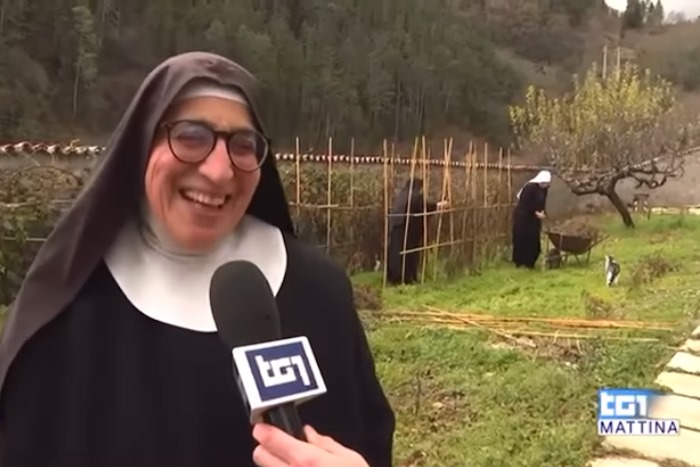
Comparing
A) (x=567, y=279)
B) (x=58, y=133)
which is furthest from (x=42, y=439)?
(x=58, y=133)

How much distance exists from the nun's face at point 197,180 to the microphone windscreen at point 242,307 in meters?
0.12

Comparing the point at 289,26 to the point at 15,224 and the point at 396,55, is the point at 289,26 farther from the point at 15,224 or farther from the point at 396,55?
the point at 15,224

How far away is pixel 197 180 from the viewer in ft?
3.71

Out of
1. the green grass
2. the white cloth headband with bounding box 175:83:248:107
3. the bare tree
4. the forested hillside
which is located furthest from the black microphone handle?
the forested hillside

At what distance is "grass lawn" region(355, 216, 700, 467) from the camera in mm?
3686

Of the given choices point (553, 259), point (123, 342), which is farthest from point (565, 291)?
point (123, 342)

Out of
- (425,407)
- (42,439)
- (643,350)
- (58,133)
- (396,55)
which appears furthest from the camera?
(396,55)

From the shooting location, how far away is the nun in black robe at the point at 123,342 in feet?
3.74

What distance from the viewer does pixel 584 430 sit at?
3689 mm

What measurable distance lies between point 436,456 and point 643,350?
69.2 inches

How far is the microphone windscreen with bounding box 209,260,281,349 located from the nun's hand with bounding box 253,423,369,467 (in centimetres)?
14

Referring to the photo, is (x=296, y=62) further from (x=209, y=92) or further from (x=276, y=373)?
(x=276, y=373)

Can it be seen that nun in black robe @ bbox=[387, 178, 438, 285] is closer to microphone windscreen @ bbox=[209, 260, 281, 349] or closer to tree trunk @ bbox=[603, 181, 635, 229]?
tree trunk @ bbox=[603, 181, 635, 229]

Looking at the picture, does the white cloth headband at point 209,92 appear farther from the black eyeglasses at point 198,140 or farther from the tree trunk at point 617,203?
the tree trunk at point 617,203
